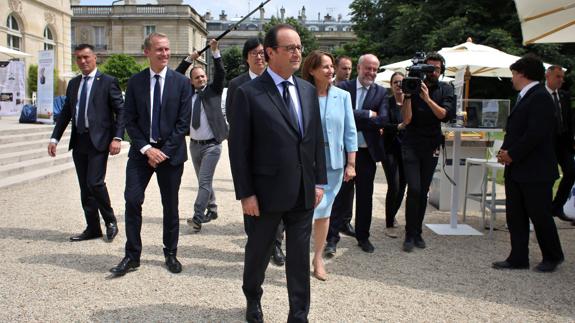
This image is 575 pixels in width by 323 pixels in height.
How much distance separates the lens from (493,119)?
6.63 m

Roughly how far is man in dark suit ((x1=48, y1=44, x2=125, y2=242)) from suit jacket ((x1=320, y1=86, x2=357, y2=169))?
2.38 meters

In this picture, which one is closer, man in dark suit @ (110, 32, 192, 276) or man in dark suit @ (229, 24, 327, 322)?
man in dark suit @ (229, 24, 327, 322)

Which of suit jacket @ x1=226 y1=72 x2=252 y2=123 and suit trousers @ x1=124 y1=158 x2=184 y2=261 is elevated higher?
suit jacket @ x1=226 y1=72 x2=252 y2=123

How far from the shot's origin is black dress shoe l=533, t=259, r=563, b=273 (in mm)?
5117

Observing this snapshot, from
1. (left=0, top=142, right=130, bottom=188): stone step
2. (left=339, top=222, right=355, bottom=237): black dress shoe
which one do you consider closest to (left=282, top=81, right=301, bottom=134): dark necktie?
(left=339, top=222, right=355, bottom=237): black dress shoe

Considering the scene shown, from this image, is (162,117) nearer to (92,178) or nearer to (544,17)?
(92,178)

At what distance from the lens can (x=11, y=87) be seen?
19906 mm

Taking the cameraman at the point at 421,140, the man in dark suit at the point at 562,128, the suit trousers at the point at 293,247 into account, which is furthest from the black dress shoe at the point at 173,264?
the man in dark suit at the point at 562,128

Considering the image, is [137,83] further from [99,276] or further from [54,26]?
[54,26]

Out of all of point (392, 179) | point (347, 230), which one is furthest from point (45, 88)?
point (392, 179)

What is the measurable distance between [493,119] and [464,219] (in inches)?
65.7

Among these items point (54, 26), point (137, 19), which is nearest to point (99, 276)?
point (54, 26)

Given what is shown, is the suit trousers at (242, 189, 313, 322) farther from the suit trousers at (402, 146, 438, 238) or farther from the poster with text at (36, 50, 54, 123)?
the poster with text at (36, 50, 54, 123)

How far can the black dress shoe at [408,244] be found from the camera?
19.1ft
